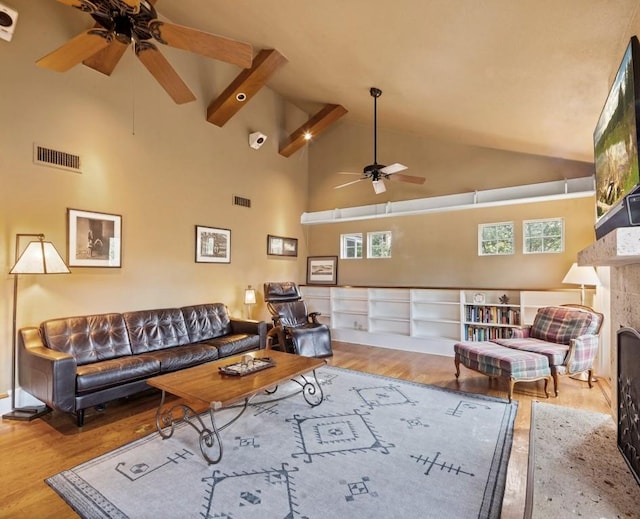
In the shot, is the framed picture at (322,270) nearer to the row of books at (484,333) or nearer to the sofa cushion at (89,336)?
the row of books at (484,333)

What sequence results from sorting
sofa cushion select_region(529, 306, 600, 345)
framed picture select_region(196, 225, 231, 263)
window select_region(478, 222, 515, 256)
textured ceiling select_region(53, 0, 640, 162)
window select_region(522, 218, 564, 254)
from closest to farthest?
textured ceiling select_region(53, 0, 640, 162) < sofa cushion select_region(529, 306, 600, 345) < window select_region(522, 218, 564, 254) < framed picture select_region(196, 225, 231, 263) < window select_region(478, 222, 515, 256)

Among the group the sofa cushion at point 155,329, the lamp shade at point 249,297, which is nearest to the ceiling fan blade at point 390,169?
the lamp shade at point 249,297

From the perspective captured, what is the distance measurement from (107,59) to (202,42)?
187 cm

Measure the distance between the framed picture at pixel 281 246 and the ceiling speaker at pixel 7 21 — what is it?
162 inches

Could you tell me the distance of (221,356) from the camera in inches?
162

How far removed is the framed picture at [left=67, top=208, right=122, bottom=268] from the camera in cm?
375

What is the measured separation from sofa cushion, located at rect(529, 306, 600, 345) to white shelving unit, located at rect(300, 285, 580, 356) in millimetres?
645

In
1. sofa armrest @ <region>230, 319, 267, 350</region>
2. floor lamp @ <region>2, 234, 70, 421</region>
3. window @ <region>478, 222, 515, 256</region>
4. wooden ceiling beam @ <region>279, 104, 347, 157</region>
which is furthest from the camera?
wooden ceiling beam @ <region>279, 104, 347, 157</region>

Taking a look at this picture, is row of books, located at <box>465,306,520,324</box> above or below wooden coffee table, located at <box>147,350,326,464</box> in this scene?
above

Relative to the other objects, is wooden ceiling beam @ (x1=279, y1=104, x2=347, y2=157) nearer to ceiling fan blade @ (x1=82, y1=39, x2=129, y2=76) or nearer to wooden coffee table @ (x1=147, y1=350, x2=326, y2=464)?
ceiling fan blade @ (x1=82, y1=39, x2=129, y2=76)

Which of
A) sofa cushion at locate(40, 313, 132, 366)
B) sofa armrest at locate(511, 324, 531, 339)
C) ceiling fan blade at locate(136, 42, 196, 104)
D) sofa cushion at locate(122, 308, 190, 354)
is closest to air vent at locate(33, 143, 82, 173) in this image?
ceiling fan blade at locate(136, 42, 196, 104)

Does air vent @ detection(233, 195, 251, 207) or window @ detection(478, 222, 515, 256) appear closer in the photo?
window @ detection(478, 222, 515, 256)

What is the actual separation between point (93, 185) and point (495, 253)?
18.5 ft

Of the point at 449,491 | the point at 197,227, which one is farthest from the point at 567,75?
the point at 197,227
